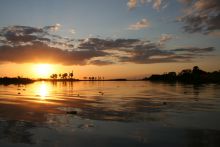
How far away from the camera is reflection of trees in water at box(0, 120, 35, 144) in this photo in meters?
15.2

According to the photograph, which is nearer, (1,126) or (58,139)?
(58,139)

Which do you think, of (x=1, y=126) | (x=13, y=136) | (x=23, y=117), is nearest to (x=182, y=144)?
(x=13, y=136)

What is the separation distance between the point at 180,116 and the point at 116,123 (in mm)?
6542

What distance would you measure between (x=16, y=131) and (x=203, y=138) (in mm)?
10998

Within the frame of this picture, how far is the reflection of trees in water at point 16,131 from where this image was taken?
15.2 metres

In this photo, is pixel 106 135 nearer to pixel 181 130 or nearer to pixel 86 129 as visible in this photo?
pixel 86 129

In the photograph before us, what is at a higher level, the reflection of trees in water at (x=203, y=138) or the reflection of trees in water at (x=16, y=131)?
the reflection of trees in water at (x=16, y=131)

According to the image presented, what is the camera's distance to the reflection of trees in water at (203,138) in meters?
14.3

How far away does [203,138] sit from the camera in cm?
1557

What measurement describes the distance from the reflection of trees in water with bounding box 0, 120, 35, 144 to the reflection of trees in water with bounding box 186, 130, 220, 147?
8.47 metres

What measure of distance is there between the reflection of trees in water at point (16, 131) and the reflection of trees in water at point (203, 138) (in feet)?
27.8

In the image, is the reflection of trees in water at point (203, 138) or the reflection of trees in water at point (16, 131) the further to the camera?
the reflection of trees in water at point (16, 131)

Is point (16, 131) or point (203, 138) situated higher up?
point (16, 131)

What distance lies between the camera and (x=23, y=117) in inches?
902
